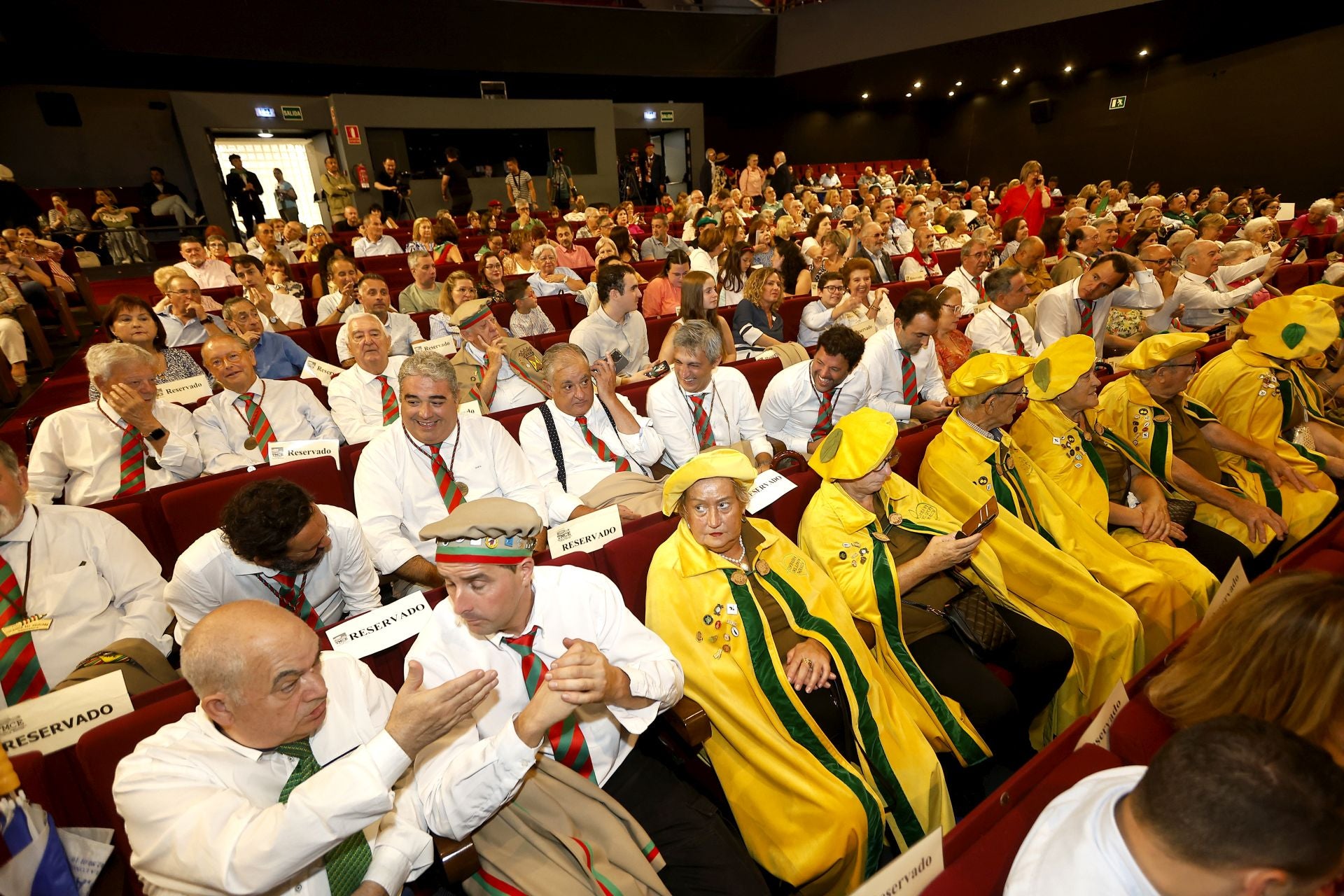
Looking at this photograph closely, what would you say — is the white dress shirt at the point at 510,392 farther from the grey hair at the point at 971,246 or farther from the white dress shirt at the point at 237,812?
the grey hair at the point at 971,246

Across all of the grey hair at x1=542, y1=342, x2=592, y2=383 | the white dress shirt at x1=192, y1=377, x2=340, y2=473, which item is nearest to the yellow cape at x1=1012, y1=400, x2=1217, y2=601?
the grey hair at x1=542, y1=342, x2=592, y2=383

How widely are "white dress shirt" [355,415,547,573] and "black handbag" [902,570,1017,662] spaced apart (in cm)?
178

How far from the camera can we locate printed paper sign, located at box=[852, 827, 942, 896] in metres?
1.07

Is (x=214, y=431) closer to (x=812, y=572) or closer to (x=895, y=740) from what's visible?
(x=812, y=572)

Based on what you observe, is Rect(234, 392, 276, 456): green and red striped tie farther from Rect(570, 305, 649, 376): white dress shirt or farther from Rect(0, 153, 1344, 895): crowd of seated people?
Rect(570, 305, 649, 376): white dress shirt

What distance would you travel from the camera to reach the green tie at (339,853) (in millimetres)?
1406

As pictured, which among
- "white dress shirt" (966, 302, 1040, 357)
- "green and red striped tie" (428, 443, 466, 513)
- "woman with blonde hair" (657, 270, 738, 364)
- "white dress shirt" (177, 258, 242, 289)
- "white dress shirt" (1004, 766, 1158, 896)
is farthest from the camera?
"white dress shirt" (177, 258, 242, 289)

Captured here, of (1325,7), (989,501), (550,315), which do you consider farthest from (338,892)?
(1325,7)

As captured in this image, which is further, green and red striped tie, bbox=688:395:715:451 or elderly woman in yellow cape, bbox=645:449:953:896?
green and red striped tie, bbox=688:395:715:451

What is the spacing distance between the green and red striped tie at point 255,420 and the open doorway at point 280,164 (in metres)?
11.0

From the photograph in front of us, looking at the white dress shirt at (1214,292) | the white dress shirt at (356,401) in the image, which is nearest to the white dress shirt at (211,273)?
the white dress shirt at (356,401)

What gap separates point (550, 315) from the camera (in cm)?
624

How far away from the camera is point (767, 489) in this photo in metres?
2.50

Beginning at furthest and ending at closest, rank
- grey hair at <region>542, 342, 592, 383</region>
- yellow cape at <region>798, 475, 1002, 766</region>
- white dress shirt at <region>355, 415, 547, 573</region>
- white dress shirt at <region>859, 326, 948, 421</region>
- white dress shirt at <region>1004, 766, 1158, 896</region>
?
white dress shirt at <region>859, 326, 948, 421</region> < grey hair at <region>542, 342, 592, 383</region> < white dress shirt at <region>355, 415, 547, 573</region> < yellow cape at <region>798, 475, 1002, 766</region> < white dress shirt at <region>1004, 766, 1158, 896</region>
